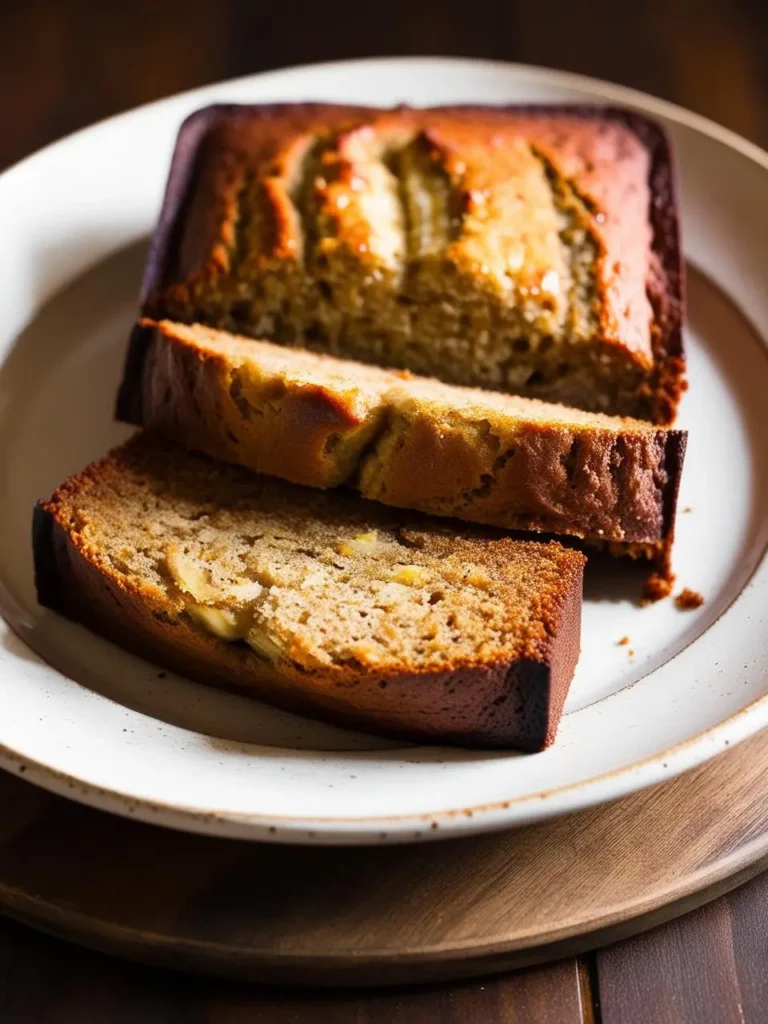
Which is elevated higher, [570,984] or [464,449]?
[464,449]

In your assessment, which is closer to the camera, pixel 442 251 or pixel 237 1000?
pixel 237 1000

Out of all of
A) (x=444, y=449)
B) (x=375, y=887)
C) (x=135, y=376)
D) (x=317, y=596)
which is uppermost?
(x=135, y=376)

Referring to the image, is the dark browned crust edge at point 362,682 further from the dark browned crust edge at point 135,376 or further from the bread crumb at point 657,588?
the dark browned crust edge at point 135,376

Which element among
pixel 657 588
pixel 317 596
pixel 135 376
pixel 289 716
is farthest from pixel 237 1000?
pixel 135 376

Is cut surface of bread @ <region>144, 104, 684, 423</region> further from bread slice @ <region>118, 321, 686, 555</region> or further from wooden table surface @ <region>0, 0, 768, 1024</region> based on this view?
wooden table surface @ <region>0, 0, 768, 1024</region>

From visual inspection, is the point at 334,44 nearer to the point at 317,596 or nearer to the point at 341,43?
the point at 341,43

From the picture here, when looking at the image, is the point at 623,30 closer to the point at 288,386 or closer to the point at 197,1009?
the point at 288,386

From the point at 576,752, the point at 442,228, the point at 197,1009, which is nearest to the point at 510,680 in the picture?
the point at 576,752
